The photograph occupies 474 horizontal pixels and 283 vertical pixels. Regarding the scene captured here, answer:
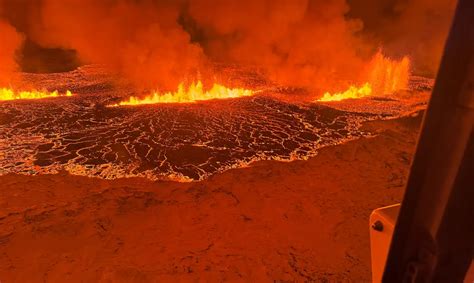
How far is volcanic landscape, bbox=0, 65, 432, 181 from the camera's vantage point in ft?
20.1

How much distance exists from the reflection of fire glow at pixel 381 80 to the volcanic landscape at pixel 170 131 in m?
0.92

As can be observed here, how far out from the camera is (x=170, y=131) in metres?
8.22

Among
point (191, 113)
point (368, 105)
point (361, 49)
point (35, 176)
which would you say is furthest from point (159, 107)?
point (361, 49)

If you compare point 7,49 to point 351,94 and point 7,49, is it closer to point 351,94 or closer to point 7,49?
point 7,49

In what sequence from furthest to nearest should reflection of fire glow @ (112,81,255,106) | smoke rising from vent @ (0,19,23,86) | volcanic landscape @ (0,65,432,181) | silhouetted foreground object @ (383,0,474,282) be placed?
smoke rising from vent @ (0,19,23,86)
reflection of fire glow @ (112,81,255,106)
volcanic landscape @ (0,65,432,181)
silhouetted foreground object @ (383,0,474,282)

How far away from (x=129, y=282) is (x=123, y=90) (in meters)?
11.7

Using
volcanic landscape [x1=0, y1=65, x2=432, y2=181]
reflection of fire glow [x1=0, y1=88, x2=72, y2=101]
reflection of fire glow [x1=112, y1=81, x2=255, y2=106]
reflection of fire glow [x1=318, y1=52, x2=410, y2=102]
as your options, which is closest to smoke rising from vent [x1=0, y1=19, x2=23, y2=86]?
reflection of fire glow [x1=0, y1=88, x2=72, y2=101]

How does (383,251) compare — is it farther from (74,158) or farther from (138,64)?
(138,64)

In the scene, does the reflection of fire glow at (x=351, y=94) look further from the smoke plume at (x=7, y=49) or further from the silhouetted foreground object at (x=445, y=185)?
the smoke plume at (x=7, y=49)

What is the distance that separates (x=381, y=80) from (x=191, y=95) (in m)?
9.75

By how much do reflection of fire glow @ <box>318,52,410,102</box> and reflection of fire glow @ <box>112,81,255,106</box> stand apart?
3711 millimetres

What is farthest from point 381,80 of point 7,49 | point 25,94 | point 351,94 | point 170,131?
point 7,49

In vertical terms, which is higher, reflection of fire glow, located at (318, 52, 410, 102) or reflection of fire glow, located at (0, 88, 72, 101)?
reflection of fire glow, located at (318, 52, 410, 102)

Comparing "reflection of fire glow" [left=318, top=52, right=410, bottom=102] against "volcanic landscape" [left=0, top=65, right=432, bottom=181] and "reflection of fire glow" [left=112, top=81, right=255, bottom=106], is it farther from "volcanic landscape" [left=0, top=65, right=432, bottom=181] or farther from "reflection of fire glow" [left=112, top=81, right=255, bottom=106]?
"reflection of fire glow" [left=112, top=81, right=255, bottom=106]
